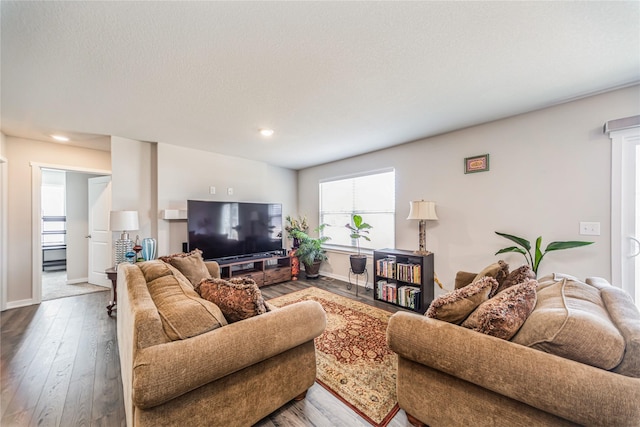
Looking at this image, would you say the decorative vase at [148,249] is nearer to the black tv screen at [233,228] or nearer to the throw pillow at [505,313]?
the black tv screen at [233,228]

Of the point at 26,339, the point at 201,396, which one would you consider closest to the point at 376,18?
the point at 201,396

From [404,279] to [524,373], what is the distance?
2.22m

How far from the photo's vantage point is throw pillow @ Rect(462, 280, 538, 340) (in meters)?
1.15

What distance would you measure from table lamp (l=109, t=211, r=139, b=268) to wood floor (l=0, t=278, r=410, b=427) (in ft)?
2.60

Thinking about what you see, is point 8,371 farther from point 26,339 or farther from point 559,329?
point 559,329

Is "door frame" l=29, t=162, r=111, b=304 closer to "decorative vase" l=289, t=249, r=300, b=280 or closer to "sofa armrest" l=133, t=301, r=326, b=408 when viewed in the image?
"decorative vase" l=289, t=249, r=300, b=280

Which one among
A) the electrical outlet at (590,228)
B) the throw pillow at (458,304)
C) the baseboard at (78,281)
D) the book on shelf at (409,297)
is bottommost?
the baseboard at (78,281)

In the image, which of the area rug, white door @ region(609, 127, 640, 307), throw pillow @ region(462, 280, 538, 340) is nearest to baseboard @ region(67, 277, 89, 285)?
the area rug

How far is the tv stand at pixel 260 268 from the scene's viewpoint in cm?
384

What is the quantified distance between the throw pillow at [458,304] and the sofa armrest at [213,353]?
31.1 inches

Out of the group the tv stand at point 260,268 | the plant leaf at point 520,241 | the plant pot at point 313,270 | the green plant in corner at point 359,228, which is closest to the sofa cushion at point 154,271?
the tv stand at point 260,268

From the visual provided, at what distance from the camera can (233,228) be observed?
3945 millimetres

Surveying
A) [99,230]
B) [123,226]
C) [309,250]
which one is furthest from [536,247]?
[99,230]

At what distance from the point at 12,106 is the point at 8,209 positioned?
180cm
